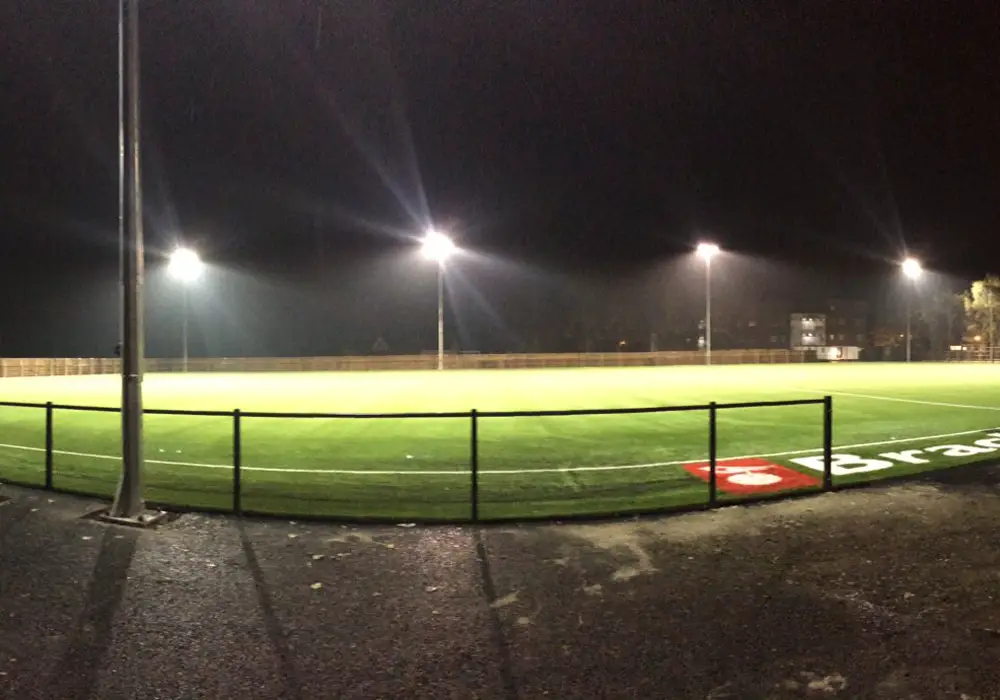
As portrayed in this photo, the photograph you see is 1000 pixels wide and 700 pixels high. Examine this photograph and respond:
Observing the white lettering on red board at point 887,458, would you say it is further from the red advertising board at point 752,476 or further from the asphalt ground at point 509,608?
the asphalt ground at point 509,608

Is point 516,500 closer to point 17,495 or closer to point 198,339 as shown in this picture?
point 17,495

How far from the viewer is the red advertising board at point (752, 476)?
32.4 feet

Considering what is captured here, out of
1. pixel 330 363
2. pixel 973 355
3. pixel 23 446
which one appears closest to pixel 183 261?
pixel 330 363

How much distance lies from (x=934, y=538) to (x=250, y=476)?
29.3 ft

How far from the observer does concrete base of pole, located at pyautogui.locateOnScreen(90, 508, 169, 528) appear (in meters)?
7.57

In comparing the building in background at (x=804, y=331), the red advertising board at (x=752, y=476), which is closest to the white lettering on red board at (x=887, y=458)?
the red advertising board at (x=752, y=476)

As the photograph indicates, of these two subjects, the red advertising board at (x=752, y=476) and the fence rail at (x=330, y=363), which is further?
the fence rail at (x=330, y=363)

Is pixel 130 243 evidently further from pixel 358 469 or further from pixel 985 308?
pixel 985 308

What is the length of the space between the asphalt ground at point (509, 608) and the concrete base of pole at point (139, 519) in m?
0.19

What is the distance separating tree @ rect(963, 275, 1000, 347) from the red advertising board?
97.6 metres

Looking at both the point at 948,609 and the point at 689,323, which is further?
the point at 689,323

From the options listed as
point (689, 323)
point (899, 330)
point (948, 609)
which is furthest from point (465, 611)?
point (899, 330)

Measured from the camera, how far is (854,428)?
16.5 meters

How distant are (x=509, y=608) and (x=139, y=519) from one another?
178 inches
